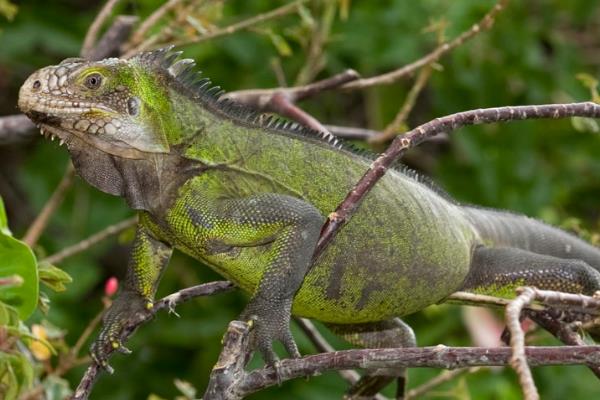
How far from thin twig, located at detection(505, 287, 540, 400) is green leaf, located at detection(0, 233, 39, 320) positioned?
147cm

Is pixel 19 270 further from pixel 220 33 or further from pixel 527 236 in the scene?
pixel 527 236

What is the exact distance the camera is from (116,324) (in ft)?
12.3

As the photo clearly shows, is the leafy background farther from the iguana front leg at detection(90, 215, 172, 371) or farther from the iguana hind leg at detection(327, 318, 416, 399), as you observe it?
the iguana front leg at detection(90, 215, 172, 371)

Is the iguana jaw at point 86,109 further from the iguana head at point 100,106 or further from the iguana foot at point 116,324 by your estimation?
the iguana foot at point 116,324

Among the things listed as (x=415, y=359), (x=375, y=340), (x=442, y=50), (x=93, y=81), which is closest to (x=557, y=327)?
(x=375, y=340)

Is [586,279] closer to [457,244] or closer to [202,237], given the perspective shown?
[457,244]

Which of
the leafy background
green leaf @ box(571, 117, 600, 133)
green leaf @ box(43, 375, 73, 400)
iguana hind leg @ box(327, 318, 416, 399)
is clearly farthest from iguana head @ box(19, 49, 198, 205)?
the leafy background

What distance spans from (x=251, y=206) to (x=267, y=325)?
1.44ft

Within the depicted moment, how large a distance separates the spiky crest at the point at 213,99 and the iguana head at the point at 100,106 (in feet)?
0.31

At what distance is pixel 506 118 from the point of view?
3162mm

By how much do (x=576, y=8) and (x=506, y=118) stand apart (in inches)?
170

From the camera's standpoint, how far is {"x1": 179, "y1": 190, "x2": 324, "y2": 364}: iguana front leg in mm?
3322

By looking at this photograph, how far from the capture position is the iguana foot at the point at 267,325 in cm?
328

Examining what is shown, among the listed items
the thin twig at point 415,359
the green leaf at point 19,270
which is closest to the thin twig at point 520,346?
the thin twig at point 415,359
